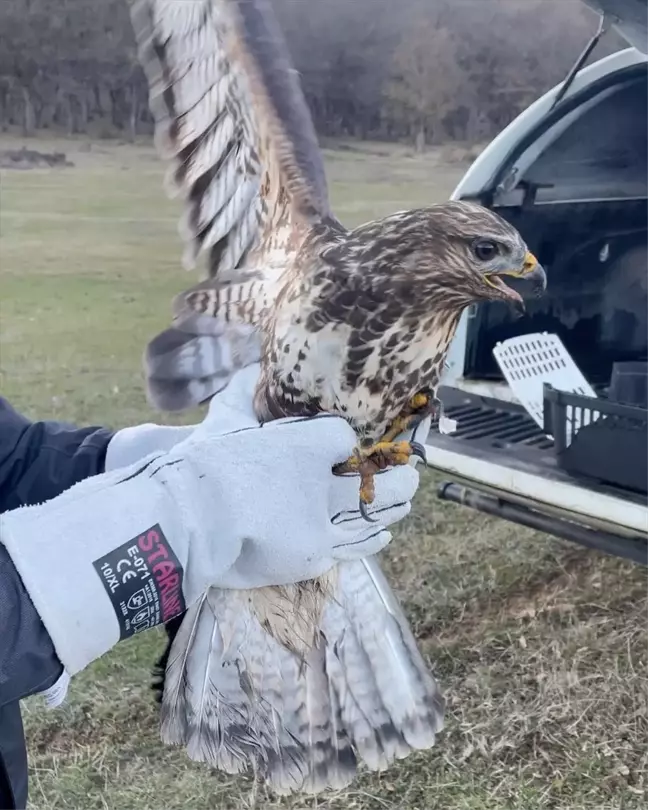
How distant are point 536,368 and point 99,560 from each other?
1.86 metres

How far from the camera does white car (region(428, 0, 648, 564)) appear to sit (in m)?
2.24

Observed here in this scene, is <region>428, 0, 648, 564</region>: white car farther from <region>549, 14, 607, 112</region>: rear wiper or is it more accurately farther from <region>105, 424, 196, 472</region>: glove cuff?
<region>105, 424, 196, 472</region>: glove cuff

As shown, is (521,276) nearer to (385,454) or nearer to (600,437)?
(385,454)

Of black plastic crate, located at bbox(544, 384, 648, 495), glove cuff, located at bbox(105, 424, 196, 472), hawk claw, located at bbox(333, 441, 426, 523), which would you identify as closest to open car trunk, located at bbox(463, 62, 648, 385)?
black plastic crate, located at bbox(544, 384, 648, 495)

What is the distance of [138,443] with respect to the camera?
6.13 ft

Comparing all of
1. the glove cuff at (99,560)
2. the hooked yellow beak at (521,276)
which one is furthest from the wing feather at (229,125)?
the glove cuff at (99,560)

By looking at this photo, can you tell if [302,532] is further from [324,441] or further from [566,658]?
[566,658]

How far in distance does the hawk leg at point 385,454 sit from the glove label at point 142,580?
34cm


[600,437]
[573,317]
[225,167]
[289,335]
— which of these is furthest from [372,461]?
[573,317]

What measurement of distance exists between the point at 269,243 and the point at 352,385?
0.40 meters

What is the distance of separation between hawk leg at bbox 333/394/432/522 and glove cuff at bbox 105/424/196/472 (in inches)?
18.1

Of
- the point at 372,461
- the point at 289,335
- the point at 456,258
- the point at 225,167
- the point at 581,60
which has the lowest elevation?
the point at 372,461

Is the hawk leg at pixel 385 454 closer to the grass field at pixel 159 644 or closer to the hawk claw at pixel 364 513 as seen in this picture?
the hawk claw at pixel 364 513

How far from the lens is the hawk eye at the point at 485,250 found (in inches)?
56.7
